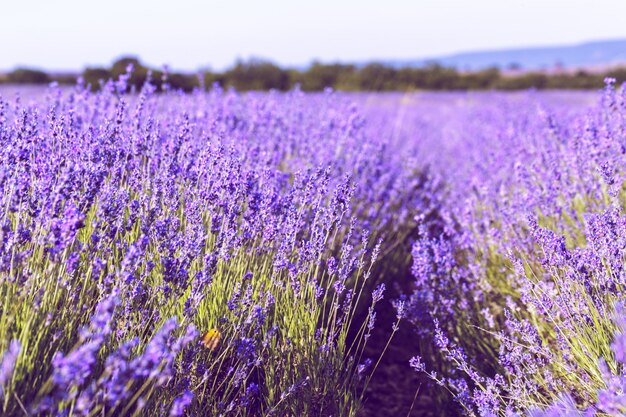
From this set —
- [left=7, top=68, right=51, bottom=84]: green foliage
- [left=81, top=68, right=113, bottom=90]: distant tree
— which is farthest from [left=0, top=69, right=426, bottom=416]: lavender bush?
[left=7, top=68, right=51, bottom=84]: green foliage

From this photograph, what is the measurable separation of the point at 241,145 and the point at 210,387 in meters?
1.50

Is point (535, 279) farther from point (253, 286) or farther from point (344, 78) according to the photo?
point (344, 78)

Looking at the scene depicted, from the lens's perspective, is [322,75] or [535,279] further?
[322,75]

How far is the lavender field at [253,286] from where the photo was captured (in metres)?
1.67

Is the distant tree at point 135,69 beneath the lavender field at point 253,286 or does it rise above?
above

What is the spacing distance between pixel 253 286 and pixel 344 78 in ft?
46.9

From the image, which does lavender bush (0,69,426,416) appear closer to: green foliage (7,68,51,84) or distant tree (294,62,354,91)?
green foliage (7,68,51,84)

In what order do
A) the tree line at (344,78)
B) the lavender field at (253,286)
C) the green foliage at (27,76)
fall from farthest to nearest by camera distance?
the green foliage at (27,76) < the tree line at (344,78) < the lavender field at (253,286)

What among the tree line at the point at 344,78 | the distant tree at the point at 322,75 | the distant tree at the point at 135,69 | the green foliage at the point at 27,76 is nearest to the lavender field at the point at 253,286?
the distant tree at the point at 135,69

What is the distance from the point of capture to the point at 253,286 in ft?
7.88

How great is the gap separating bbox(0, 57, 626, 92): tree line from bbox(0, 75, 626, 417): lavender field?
627cm

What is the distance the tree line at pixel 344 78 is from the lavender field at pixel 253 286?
6266mm

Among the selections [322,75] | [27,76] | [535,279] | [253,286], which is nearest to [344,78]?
[322,75]

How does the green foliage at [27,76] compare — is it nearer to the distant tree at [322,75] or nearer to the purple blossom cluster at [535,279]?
the distant tree at [322,75]
